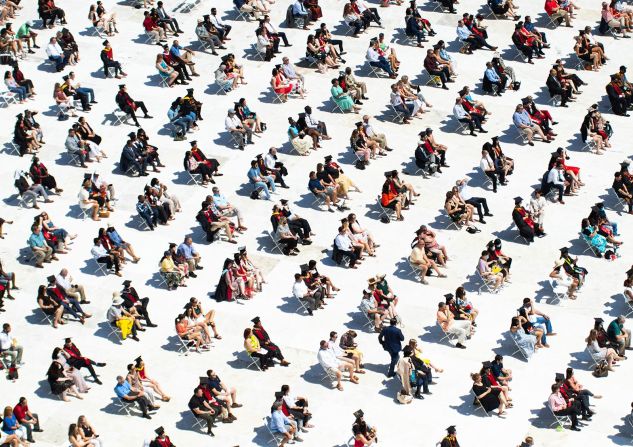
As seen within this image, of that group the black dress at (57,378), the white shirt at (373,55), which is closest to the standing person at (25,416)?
the black dress at (57,378)

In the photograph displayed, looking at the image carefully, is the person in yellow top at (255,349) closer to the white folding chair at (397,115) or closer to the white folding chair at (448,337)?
the white folding chair at (448,337)

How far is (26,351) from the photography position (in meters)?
39.3

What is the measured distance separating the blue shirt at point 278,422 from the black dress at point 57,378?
5.00 m

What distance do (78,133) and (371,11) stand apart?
1202 centimetres

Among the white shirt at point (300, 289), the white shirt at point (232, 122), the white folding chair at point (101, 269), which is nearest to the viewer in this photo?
the white shirt at point (300, 289)

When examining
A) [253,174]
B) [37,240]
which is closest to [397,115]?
[253,174]

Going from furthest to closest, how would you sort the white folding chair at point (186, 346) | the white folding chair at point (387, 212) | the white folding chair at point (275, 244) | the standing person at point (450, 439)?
1. the white folding chair at point (387, 212)
2. the white folding chair at point (275, 244)
3. the white folding chair at point (186, 346)
4. the standing person at point (450, 439)

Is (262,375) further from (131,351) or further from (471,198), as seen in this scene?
(471,198)

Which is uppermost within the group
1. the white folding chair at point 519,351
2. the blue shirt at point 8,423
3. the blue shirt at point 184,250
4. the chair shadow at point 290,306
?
the blue shirt at point 184,250

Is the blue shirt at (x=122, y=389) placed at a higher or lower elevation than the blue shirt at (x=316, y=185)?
lower

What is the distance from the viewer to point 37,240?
1658 inches

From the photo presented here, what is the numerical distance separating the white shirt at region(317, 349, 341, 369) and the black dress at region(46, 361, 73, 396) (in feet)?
19.0

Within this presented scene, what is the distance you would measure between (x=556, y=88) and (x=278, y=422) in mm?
17823

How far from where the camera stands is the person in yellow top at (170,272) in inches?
1618
